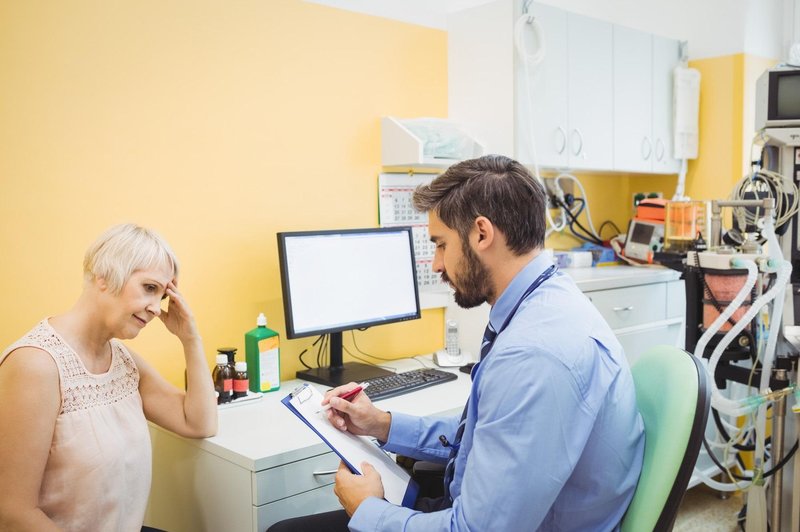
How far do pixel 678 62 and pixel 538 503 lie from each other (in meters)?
3.12

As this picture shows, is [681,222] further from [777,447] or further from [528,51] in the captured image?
[777,447]

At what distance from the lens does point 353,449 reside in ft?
5.04

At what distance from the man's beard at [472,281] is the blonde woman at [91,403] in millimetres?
728

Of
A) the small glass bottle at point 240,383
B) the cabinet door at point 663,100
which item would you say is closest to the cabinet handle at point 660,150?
the cabinet door at point 663,100

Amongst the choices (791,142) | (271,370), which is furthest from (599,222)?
(271,370)

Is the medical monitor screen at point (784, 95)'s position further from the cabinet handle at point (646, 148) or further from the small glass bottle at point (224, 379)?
the small glass bottle at point (224, 379)

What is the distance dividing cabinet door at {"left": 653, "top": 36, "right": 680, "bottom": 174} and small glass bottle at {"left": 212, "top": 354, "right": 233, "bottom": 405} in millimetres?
2401

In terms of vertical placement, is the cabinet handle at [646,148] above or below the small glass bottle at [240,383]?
above

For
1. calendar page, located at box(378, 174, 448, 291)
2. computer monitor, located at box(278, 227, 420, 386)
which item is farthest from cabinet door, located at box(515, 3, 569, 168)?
computer monitor, located at box(278, 227, 420, 386)

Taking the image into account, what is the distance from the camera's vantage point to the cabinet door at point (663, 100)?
3.56 metres

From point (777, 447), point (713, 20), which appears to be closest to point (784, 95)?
point (777, 447)

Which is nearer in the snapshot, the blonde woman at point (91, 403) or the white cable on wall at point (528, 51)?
the blonde woman at point (91, 403)

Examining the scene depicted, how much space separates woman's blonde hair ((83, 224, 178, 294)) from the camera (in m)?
1.62

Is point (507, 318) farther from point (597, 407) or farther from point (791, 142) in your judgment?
point (791, 142)
